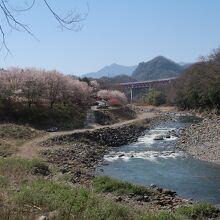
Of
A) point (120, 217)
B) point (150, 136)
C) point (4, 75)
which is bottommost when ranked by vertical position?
point (150, 136)

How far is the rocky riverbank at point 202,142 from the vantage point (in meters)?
28.0

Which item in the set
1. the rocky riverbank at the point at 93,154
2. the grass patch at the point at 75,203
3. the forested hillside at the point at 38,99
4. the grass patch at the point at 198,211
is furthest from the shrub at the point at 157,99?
the grass patch at the point at 75,203

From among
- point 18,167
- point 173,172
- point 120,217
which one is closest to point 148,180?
point 173,172

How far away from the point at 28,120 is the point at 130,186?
23.2 m

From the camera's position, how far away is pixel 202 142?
33.3m

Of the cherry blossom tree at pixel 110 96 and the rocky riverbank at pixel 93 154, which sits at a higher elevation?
the cherry blossom tree at pixel 110 96

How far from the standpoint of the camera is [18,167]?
58.9ft

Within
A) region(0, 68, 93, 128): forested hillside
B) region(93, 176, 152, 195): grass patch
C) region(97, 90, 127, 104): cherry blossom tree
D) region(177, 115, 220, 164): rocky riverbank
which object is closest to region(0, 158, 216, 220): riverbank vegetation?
region(93, 176, 152, 195): grass patch

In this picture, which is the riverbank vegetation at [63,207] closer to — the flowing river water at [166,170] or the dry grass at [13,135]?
the flowing river water at [166,170]

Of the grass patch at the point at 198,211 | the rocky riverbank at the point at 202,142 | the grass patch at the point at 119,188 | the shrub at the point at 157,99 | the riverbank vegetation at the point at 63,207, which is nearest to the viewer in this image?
the riverbank vegetation at the point at 63,207

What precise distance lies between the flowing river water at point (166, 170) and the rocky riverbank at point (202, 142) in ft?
2.61

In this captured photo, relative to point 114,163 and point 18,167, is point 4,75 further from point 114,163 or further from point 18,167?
point 18,167

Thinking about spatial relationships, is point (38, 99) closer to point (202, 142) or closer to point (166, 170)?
point (202, 142)

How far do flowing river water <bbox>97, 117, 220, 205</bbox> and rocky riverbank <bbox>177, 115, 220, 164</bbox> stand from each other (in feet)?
2.61
